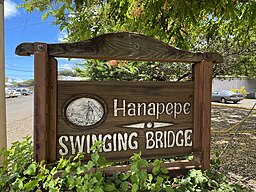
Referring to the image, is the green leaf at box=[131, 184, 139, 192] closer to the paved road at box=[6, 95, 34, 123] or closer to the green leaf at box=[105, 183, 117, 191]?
the green leaf at box=[105, 183, 117, 191]

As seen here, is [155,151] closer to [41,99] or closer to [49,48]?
[41,99]

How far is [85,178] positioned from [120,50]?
909 millimetres

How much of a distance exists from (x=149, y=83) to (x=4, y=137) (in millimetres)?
1249

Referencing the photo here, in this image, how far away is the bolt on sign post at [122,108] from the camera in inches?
60.4

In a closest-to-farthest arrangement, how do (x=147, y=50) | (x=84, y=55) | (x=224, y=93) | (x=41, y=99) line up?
1. (x=41, y=99)
2. (x=84, y=55)
3. (x=147, y=50)
4. (x=224, y=93)

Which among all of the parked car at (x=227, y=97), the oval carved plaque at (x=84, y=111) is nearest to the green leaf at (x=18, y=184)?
the oval carved plaque at (x=84, y=111)

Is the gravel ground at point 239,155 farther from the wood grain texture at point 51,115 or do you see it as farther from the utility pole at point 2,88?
the utility pole at point 2,88

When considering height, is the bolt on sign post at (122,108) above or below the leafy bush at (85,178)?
above

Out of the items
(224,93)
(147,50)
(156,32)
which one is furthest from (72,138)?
(224,93)

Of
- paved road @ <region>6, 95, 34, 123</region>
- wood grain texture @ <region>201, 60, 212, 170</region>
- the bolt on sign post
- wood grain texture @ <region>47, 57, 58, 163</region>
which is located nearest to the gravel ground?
wood grain texture @ <region>201, 60, 212, 170</region>

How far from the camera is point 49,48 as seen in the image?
153 centimetres

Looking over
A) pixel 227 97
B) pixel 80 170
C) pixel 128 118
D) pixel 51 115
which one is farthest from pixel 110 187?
pixel 227 97

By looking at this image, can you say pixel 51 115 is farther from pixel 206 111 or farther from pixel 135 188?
pixel 206 111

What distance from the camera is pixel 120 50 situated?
167 centimetres
